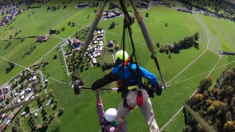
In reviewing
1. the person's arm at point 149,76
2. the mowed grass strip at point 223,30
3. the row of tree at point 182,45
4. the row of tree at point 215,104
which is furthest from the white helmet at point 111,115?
the mowed grass strip at point 223,30

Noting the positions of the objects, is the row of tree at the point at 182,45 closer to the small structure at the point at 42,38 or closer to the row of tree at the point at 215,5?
the row of tree at the point at 215,5

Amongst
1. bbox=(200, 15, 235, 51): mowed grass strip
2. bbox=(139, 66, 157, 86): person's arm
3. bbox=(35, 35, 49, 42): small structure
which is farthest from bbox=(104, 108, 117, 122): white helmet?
bbox=(35, 35, 49, 42): small structure

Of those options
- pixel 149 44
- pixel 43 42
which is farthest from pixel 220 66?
pixel 149 44

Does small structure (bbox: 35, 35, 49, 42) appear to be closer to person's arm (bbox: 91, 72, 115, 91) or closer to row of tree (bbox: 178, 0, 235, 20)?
row of tree (bbox: 178, 0, 235, 20)

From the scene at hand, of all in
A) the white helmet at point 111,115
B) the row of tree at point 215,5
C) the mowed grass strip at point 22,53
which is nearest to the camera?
the white helmet at point 111,115

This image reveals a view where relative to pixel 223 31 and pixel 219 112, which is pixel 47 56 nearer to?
pixel 219 112

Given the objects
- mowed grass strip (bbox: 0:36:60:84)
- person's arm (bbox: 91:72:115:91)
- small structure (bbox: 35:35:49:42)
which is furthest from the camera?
small structure (bbox: 35:35:49:42)

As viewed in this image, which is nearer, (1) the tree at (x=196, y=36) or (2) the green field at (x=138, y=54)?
(2) the green field at (x=138, y=54)
